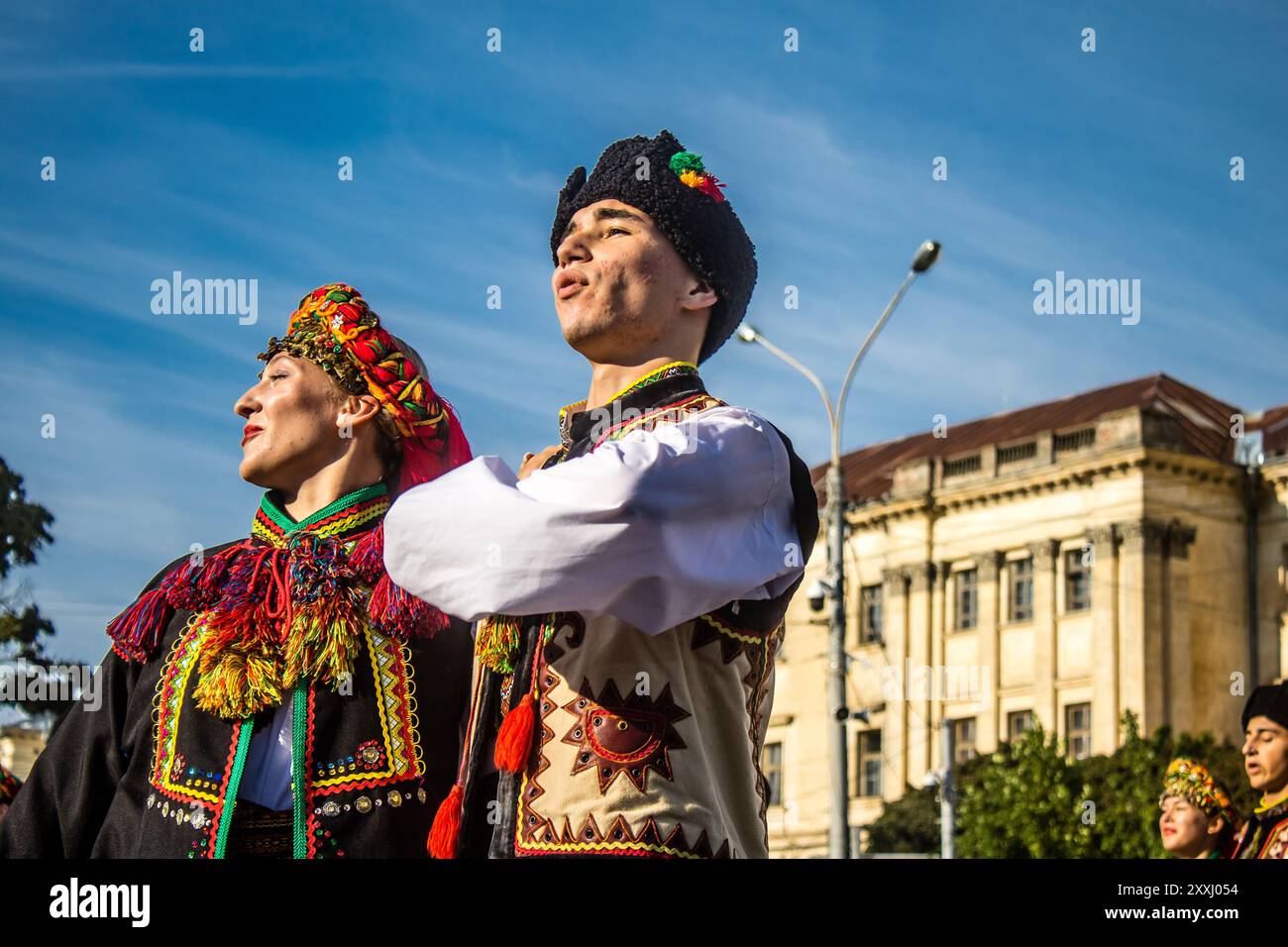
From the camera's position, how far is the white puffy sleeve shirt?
340cm

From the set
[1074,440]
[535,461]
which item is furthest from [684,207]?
[1074,440]

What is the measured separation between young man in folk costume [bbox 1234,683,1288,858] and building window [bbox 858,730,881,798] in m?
43.7

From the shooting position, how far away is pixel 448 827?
3914 millimetres

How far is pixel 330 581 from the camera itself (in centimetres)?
465

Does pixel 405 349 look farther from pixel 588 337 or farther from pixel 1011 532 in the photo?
pixel 1011 532

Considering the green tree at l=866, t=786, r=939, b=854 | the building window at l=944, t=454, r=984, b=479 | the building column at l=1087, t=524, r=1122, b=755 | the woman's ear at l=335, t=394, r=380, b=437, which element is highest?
the building window at l=944, t=454, r=984, b=479

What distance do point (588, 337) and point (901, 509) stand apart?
47821 millimetres

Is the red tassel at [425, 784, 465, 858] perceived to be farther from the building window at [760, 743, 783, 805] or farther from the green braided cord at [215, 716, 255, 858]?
the building window at [760, 743, 783, 805]

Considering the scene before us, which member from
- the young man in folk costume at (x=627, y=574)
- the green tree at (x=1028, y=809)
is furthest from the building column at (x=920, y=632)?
the young man in folk costume at (x=627, y=574)

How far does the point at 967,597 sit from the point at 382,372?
154 ft

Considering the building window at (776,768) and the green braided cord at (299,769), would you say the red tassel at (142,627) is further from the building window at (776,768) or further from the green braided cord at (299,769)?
the building window at (776,768)

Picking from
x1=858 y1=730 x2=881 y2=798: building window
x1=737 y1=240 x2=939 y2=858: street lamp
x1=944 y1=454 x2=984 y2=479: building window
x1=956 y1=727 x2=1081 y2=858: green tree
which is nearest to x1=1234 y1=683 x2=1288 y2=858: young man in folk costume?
x1=737 y1=240 x2=939 y2=858: street lamp
